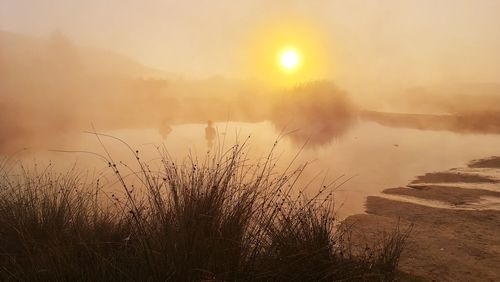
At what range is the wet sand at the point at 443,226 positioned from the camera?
5117 millimetres

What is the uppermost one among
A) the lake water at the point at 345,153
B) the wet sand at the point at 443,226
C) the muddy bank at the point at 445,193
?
the lake water at the point at 345,153

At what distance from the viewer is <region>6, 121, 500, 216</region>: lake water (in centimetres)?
1001

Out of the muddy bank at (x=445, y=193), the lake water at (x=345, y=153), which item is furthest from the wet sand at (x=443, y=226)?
the lake water at (x=345, y=153)

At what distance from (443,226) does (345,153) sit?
7.37 m

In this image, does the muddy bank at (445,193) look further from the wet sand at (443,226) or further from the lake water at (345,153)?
the lake water at (345,153)

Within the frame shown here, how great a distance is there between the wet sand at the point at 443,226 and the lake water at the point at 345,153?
564 millimetres

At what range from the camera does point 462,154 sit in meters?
15.2

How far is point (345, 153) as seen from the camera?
562 inches

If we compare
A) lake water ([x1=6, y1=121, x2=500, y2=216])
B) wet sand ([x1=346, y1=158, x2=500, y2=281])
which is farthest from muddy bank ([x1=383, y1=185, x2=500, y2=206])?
lake water ([x1=6, y1=121, x2=500, y2=216])

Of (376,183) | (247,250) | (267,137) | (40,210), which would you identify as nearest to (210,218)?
(247,250)

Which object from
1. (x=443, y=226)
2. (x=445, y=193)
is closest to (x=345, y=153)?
(x=445, y=193)

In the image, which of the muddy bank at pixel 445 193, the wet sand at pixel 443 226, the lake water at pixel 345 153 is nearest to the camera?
the wet sand at pixel 443 226

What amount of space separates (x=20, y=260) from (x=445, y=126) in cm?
2769

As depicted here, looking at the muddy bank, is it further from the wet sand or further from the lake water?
the lake water
